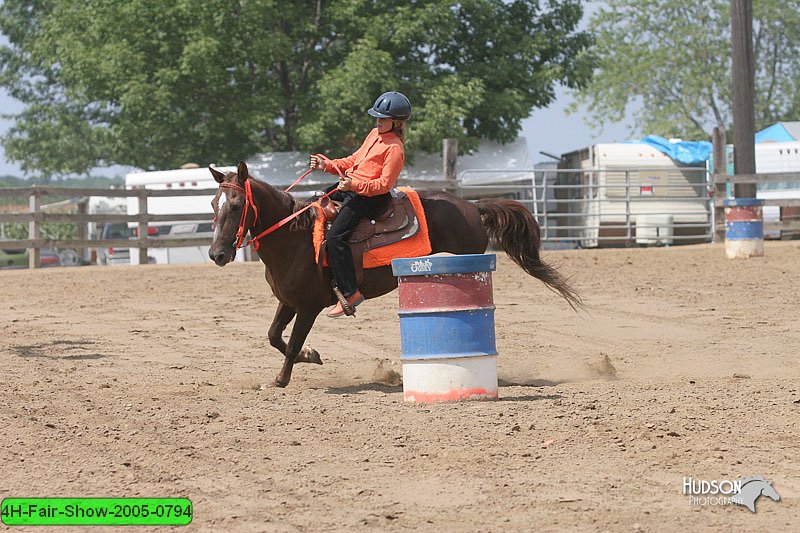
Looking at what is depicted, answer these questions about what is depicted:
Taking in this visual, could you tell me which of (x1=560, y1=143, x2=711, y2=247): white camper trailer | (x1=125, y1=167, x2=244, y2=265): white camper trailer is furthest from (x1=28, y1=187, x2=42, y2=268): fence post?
(x1=560, y1=143, x2=711, y2=247): white camper trailer

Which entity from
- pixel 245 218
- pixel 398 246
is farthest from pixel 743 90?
pixel 245 218

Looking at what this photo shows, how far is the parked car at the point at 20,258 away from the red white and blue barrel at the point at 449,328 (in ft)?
74.6

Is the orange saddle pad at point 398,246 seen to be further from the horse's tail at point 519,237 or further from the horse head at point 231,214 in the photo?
the horse's tail at point 519,237

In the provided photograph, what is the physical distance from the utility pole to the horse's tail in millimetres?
14885

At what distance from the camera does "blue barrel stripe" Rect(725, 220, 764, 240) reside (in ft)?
63.3

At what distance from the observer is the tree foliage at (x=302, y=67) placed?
27.9 meters

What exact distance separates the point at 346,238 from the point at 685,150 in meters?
20.8

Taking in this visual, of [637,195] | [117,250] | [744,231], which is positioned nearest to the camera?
[744,231]

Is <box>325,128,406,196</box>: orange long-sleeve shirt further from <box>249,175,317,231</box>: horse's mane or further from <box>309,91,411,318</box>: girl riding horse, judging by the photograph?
<box>249,175,317,231</box>: horse's mane

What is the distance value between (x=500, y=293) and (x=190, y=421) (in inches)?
355

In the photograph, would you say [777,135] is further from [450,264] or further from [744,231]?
[450,264]

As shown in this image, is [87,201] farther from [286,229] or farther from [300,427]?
[300,427]

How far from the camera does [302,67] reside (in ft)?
101

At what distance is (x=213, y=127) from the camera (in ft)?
97.2
